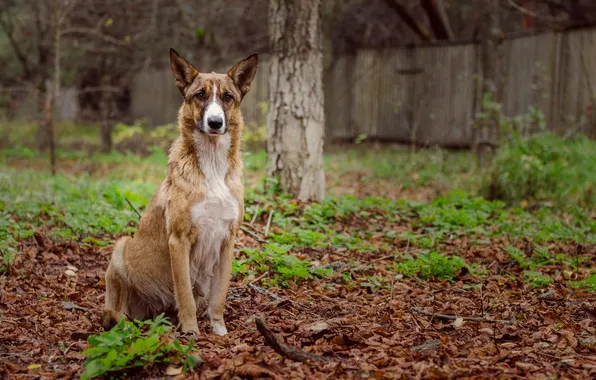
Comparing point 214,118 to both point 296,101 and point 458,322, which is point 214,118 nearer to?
point 458,322

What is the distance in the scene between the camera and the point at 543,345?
3895mm

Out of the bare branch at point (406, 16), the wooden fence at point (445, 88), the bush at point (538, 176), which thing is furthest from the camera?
the bare branch at point (406, 16)

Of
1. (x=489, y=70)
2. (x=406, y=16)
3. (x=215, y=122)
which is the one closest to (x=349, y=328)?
(x=215, y=122)

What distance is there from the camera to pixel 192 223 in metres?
4.36

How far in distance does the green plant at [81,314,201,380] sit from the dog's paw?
2.87 ft

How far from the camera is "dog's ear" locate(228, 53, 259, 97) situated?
15.7 feet

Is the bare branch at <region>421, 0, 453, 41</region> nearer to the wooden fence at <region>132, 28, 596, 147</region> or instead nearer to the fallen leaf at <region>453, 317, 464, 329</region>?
the wooden fence at <region>132, 28, 596, 147</region>

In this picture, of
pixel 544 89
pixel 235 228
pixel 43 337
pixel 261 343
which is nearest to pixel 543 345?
pixel 261 343

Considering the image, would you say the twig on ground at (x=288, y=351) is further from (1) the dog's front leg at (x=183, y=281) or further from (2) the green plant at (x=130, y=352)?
(1) the dog's front leg at (x=183, y=281)

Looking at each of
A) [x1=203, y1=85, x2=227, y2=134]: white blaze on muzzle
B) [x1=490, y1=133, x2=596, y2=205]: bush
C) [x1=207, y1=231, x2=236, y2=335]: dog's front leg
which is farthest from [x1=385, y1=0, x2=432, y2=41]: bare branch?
[x1=207, y1=231, x2=236, y2=335]: dog's front leg

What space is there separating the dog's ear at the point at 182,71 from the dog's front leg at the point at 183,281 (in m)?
1.20

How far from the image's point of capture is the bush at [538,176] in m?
9.11

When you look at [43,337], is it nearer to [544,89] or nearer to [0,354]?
[0,354]

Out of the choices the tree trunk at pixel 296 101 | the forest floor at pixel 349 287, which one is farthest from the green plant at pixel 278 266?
the tree trunk at pixel 296 101
